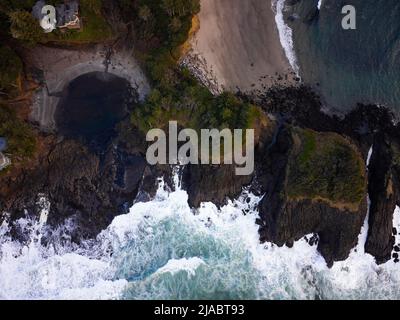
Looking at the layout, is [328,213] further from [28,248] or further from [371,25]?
[28,248]

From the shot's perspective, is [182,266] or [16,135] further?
[182,266]

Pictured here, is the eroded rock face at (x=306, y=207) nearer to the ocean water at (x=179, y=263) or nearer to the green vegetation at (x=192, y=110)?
the ocean water at (x=179, y=263)

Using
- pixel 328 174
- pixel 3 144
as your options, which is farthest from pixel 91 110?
pixel 328 174

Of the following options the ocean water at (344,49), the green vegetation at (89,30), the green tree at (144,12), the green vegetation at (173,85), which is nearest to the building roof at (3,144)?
the green vegetation at (89,30)

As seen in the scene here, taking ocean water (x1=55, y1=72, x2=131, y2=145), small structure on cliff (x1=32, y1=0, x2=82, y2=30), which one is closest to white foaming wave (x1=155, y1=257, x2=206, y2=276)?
ocean water (x1=55, y1=72, x2=131, y2=145)

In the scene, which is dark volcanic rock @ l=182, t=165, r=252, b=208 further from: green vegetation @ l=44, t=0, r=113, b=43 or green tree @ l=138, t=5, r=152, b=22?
green vegetation @ l=44, t=0, r=113, b=43

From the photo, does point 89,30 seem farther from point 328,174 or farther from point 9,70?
point 328,174
